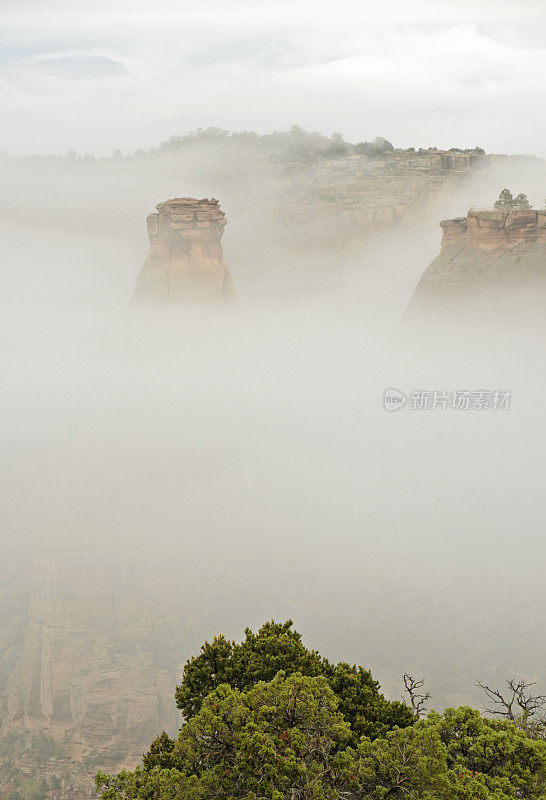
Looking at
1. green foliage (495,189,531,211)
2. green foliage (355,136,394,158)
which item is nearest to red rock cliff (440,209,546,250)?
green foliage (495,189,531,211)

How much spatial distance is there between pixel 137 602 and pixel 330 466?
30.1 meters

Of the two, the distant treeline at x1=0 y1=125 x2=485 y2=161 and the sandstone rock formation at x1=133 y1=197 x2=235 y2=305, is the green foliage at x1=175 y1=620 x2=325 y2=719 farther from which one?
the distant treeline at x1=0 y1=125 x2=485 y2=161

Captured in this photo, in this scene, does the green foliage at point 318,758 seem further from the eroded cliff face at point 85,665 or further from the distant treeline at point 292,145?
the distant treeline at point 292,145

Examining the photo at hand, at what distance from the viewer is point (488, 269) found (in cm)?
7700

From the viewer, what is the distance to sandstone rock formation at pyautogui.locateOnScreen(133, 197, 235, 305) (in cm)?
9438

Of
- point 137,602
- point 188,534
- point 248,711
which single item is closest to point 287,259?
point 188,534

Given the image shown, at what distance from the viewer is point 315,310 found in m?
127

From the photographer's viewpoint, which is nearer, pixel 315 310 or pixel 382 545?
pixel 382 545

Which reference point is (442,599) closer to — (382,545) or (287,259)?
(382,545)

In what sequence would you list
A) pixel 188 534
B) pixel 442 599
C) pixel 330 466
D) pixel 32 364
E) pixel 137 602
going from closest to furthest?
pixel 442 599, pixel 137 602, pixel 188 534, pixel 330 466, pixel 32 364

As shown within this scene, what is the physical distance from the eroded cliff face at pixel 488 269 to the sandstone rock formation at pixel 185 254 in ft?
103

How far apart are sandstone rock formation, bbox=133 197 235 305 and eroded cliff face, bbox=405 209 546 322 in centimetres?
3149

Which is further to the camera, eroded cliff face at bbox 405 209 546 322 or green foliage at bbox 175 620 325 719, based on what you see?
eroded cliff face at bbox 405 209 546 322

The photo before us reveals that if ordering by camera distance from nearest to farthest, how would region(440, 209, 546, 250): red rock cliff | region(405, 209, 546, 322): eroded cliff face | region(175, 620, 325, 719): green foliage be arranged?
region(175, 620, 325, 719): green foliage
region(440, 209, 546, 250): red rock cliff
region(405, 209, 546, 322): eroded cliff face
